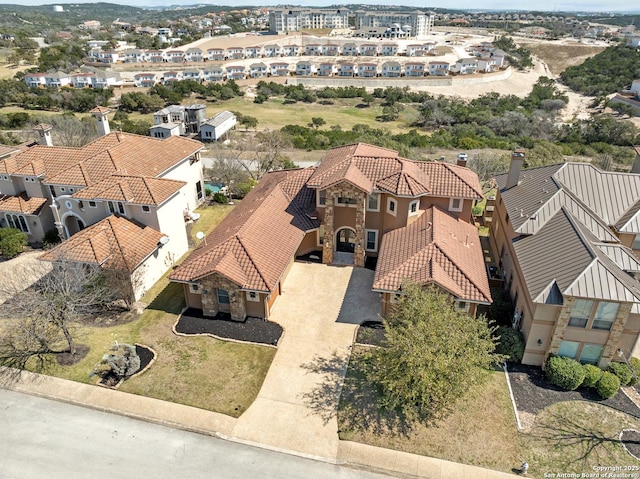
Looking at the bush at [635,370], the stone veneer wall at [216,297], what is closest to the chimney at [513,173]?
the bush at [635,370]

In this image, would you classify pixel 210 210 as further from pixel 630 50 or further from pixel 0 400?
pixel 630 50

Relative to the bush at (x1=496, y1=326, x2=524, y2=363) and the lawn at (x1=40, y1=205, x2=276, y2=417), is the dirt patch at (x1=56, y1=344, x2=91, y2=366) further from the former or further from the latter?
the bush at (x1=496, y1=326, x2=524, y2=363)

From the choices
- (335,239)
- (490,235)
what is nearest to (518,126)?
(490,235)

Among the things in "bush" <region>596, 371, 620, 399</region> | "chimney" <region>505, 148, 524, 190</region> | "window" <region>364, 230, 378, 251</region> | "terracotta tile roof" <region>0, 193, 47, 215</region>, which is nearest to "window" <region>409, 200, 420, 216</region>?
"window" <region>364, 230, 378, 251</region>

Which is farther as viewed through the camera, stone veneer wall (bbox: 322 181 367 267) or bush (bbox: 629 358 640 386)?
stone veneer wall (bbox: 322 181 367 267)

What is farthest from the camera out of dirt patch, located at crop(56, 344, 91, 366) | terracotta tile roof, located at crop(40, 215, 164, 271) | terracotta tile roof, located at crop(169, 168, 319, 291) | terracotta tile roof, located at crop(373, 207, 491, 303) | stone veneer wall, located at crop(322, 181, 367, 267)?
stone veneer wall, located at crop(322, 181, 367, 267)
